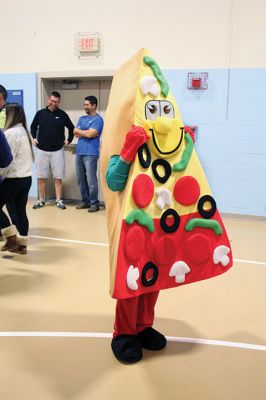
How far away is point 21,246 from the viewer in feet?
11.4

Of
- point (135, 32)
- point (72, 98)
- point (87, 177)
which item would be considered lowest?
point (87, 177)

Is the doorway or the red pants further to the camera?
the doorway

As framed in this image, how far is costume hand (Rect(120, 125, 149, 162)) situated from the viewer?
5.61 ft

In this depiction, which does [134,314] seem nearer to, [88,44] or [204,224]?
[204,224]

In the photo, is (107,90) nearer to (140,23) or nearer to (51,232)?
(140,23)

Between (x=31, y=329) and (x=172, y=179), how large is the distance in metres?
1.16

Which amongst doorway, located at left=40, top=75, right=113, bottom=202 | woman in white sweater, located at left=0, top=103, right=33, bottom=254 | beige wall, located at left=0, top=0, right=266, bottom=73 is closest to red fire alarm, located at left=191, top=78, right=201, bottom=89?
beige wall, located at left=0, top=0, right=266, bottom=73

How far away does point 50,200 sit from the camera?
6059 millimetres

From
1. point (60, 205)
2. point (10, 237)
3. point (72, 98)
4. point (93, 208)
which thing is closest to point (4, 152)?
point (10, 237)

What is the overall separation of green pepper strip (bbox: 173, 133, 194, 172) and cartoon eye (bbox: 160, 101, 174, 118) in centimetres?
12

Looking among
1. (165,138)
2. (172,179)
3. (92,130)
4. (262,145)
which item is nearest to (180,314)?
(172,179)

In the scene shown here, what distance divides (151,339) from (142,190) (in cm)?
82

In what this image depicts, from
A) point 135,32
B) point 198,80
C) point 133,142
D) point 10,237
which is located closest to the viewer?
point 133,142

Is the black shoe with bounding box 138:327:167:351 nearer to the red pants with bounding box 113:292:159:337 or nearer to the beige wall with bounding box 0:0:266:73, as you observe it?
the red pants with bounding box 113:292:159:337
